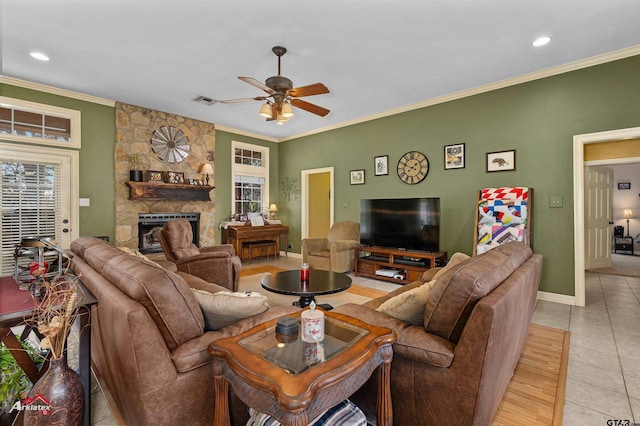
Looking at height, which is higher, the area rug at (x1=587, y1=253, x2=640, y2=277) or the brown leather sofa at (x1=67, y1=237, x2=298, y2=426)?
the brown leather sofa at (x1=67, y1=237, x2=298, y2=426)

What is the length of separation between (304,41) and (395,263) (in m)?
3.25

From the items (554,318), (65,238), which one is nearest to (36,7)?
(65,238)

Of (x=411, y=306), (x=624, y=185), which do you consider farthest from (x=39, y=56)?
(x=624, y=185)

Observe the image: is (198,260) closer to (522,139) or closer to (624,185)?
(522,139)

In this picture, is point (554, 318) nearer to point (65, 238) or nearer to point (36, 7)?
point (36, 7)

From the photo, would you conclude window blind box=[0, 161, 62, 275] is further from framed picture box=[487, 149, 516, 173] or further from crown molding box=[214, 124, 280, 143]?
framed picture box=[487, 149, 516, 173]

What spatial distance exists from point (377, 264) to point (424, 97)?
2.74 meters

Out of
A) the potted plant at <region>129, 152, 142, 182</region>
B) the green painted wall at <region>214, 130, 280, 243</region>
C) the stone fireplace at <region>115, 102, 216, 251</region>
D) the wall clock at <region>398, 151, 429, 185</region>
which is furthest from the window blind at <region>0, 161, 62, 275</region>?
the wall clock at <region>398, 151, 429, 185</region>

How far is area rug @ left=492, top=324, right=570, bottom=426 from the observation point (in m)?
1.67

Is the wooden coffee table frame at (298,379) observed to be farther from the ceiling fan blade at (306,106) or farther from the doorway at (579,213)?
the doorway at (579,213)

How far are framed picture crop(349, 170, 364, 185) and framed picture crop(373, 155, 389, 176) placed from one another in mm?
313

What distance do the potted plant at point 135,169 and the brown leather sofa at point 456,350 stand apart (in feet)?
15.9

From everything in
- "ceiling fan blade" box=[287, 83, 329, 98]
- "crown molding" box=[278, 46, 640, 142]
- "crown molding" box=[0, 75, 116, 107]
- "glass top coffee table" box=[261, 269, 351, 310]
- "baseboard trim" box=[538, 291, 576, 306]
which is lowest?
→ "baseboard trim" box=[538, 291, 576, 306]

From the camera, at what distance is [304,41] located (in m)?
3.01
